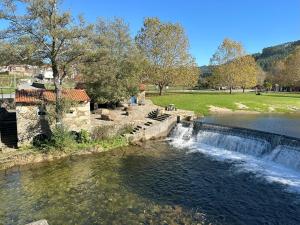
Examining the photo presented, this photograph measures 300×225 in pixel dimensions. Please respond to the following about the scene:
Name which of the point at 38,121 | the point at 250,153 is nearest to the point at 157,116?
the point at 250,153

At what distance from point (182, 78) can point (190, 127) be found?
97.8 feet

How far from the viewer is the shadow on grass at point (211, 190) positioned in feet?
50.2

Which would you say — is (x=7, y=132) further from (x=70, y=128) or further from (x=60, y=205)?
(x=60, y=205)

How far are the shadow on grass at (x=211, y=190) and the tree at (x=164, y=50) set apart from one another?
39.2m

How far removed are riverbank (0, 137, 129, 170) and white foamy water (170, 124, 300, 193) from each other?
754 centimetres

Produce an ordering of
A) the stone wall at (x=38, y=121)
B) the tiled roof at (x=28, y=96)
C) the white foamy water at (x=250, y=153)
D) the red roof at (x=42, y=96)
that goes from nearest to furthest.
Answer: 1. the white foamy water at (x=250, y=153)
2. the tiled roof at (x=28, y=96)
3. the stone wall at (x=38, y=121)
4. the red roof at (x=42, y=96)

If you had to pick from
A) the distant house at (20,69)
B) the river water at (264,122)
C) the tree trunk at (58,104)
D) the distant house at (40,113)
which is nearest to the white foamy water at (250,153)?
the river water at (264,122)

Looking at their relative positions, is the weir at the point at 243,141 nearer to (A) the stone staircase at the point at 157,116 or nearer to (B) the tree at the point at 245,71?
(A) the stone staircase at the point at 157,116

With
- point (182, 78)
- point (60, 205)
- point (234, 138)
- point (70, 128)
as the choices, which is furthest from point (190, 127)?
point (182, 78)

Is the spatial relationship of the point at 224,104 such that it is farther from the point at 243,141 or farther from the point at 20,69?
the point at 20,69

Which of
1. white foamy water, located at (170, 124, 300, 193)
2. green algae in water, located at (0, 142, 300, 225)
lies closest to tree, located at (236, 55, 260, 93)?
white foamy water, located at (170, 124, 300, 193)

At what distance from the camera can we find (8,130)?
99.4 feet

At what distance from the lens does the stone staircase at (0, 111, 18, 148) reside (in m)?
27.0

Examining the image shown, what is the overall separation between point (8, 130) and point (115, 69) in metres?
15.9
